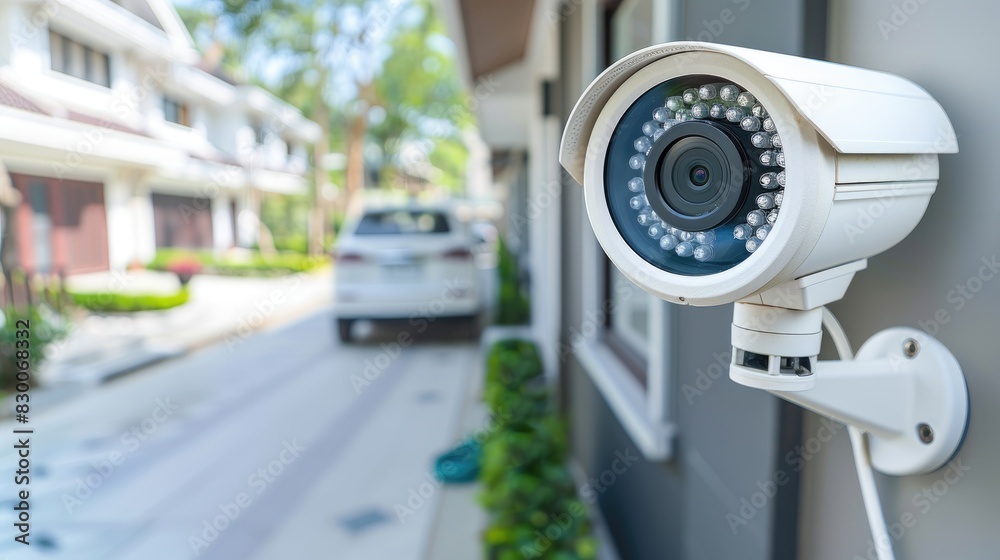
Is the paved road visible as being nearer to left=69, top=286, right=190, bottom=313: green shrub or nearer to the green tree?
left=69, top=286, right=190, bottom=313: green shrub

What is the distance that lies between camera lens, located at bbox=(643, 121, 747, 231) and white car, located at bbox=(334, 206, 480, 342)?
627 cm

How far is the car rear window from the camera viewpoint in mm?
7219

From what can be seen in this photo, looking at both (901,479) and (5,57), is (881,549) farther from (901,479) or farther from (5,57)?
(5,57)

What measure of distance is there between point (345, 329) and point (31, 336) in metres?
3.10

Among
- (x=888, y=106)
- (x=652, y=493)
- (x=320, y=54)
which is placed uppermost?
(x=320, y=54)

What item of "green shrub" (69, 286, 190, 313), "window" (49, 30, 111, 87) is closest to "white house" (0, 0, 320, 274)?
"window" (49, 30, 111, 87)

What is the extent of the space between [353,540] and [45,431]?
9.56 feet

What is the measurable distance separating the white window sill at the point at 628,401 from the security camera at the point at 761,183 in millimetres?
1045

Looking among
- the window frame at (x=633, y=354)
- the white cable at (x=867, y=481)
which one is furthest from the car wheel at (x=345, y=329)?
the white cable at (x=867, y=481)

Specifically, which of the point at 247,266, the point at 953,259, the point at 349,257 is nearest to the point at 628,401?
the point at 953,259

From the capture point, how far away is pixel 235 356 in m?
7.08

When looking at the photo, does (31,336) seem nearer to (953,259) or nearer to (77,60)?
(77,60)

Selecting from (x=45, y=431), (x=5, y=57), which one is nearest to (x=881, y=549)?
(x=5, y=57)

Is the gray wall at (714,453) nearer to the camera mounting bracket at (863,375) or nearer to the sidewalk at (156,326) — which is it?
the camera mounting bracket at (863,375)
